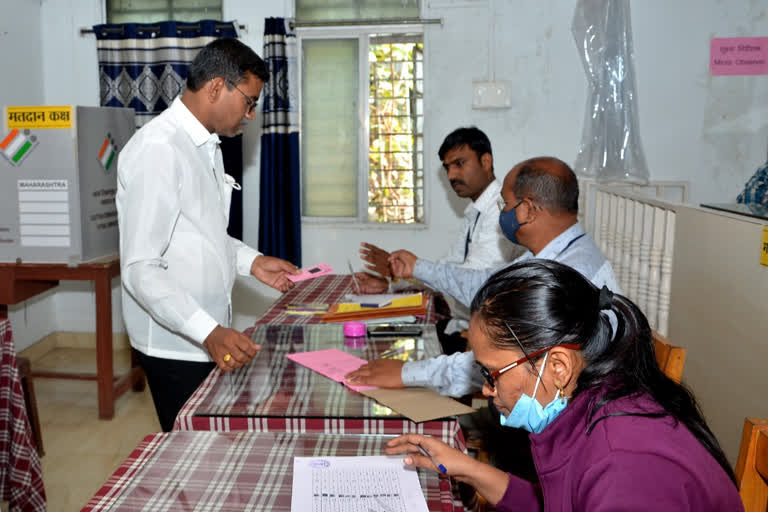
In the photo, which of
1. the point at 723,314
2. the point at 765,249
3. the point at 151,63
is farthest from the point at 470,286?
the point at 151,63

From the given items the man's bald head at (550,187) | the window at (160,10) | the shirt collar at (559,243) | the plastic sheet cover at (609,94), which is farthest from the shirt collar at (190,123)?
the plastic sheet cover at (609,94)

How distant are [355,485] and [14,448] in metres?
1.65

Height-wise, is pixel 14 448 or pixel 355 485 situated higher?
pixel 355 485

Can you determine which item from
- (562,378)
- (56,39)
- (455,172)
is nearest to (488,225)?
(455,172)

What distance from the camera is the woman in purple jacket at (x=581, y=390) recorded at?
0.88m

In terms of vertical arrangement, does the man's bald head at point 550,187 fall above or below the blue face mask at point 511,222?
above


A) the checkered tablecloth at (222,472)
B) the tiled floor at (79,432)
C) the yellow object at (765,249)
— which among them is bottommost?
the tiled floor at (79,432)

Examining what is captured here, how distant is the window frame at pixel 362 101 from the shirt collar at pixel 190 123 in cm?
222

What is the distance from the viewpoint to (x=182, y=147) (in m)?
1.90

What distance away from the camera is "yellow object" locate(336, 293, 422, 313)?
231 cm

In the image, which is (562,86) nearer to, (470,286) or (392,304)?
(470,286)

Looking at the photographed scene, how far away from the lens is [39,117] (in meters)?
3.22

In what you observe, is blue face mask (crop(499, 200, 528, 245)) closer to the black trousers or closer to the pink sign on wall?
the black trousers

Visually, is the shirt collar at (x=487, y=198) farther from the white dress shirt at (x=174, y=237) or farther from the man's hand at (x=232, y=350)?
the man's hand at (x=232, y=350)
